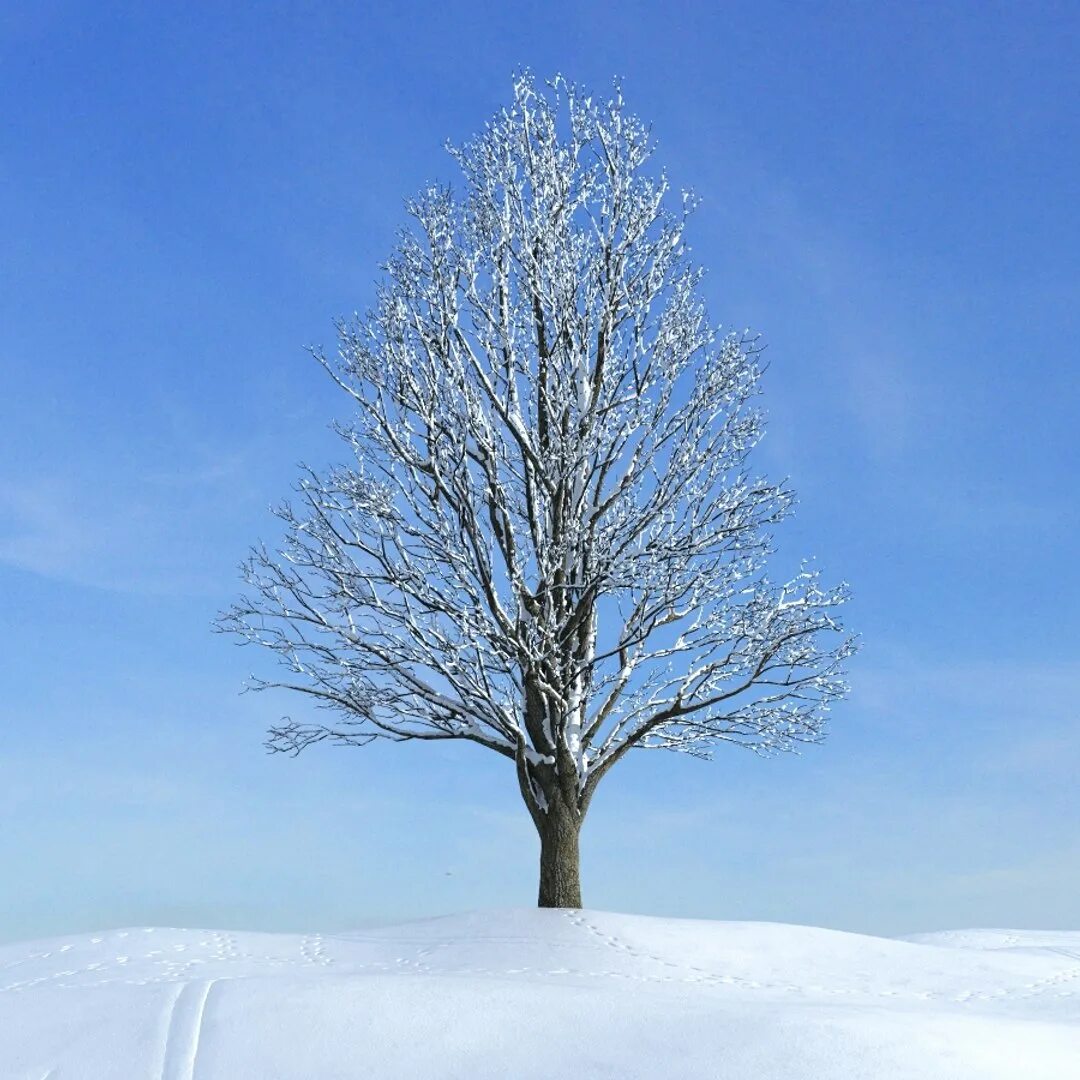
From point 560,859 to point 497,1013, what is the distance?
3900 mm

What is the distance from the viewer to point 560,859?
9.93 m

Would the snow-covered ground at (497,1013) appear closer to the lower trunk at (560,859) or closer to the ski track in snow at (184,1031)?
the ski track in snow at (184,1031)

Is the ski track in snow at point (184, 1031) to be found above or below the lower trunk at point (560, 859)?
below

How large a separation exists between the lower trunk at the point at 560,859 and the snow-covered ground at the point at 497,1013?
152 centimetres

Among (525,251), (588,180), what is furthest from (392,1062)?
(588,180)

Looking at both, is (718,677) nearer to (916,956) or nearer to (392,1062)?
(916,956)

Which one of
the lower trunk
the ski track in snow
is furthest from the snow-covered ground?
the lower trunk

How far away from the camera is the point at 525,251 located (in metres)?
11.2

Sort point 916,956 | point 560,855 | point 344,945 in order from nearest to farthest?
point 344,945 → point 916,956 → point 560,855

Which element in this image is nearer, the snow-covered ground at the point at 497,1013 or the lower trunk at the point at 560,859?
the snow-covered ground at the point at 497,1013

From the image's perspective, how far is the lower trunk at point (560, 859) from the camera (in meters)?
9.88

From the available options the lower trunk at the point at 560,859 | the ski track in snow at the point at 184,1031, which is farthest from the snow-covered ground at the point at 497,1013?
the lower trunk at the point at 560,859

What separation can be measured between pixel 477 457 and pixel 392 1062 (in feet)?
20.4

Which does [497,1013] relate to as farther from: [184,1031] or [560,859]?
[560,859]
